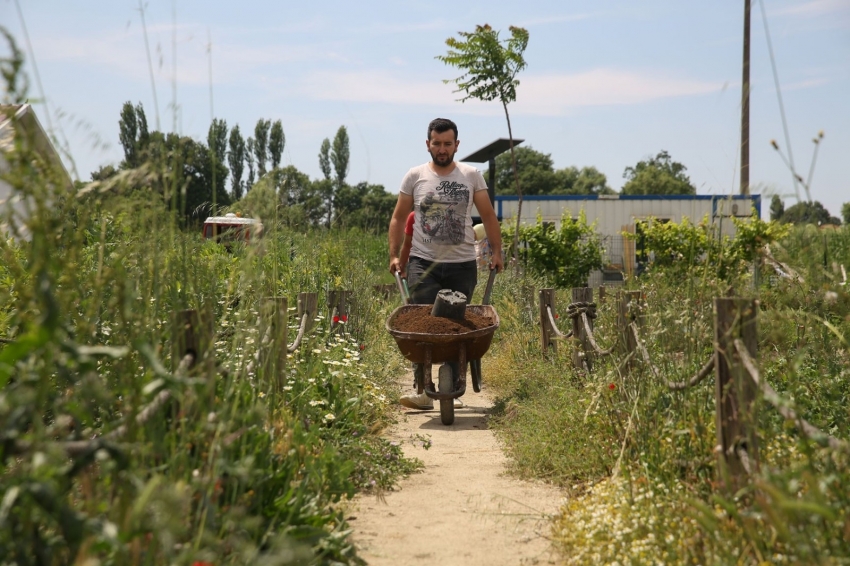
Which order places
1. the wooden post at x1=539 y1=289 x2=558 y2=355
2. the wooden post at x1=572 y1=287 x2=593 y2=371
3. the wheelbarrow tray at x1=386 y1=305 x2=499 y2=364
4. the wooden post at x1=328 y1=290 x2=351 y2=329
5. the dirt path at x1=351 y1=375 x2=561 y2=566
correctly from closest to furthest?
the dirt path at x1=351 y1=375 x2=561 y2=566 < the wooden post at x1=572 y1=287 x2=593 y2=371 < the wheelbarrow tray at x1=386 y1=305 x2=499 y2=364 < the wooden post at x1=328 y1=290 x2=351 y2=329 < the wooden post at x1=539 y1=289 x2=558 y2=355

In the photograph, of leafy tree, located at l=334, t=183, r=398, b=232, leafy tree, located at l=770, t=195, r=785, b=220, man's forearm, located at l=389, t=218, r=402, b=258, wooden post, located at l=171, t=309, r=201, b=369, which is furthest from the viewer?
leafy tree, located at l=334, t=183, r=398, b=232

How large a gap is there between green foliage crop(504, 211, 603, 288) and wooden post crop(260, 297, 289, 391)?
11.9 meters

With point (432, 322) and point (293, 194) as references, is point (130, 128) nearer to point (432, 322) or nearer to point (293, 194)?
point (293, 194)

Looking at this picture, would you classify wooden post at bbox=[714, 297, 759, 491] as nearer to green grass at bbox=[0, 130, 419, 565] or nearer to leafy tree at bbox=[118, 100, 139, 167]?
green grass at bbox=[0, 130, 419, 565]

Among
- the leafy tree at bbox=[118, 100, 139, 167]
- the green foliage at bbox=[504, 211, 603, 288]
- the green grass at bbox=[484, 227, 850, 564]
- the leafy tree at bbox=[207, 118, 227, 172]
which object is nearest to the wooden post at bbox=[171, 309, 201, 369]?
the leafy tree at bbox=[118, 100, 139, 167]

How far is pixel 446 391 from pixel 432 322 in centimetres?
50

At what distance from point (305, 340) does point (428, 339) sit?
825 millimetres

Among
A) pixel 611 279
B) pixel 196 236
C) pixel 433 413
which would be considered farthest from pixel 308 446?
pixel 611 279

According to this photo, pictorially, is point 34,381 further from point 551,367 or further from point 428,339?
point 551,367

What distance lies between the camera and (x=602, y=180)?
8544cm

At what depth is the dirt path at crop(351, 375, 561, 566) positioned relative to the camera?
3.02 meters

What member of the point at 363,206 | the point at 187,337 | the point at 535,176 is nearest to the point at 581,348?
the point at 187,337

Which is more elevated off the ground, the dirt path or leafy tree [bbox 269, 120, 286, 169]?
leafy tree [bbox 269, 120, 286, 169]

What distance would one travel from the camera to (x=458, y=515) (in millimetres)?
3527
